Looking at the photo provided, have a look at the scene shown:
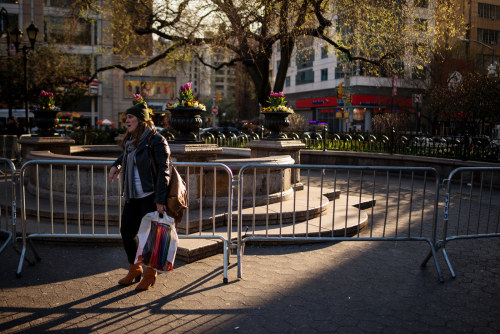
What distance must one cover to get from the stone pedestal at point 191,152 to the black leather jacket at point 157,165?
10.3ft

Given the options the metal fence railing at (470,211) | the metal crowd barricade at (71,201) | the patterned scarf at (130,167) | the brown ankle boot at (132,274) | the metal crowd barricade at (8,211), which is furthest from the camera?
the metal crowd barricade at (71,201)

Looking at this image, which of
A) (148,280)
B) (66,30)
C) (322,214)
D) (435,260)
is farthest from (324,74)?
(148,280)

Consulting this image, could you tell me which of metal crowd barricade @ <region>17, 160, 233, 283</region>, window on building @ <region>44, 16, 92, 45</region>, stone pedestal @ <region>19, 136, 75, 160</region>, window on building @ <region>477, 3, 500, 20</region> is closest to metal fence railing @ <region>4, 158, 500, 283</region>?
metal crowd barricade @ <region>17, 160, 233, 283</region>

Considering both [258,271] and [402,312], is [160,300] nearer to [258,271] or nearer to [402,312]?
[258,271]

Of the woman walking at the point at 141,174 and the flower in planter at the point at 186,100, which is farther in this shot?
the flower in planter at the point at 186,100

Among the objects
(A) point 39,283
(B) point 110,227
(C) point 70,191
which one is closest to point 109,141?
(C) point 70,191

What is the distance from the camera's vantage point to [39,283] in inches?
187

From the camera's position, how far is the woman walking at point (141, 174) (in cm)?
439

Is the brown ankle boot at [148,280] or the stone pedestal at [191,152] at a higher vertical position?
the stone pedestal at [191,152]

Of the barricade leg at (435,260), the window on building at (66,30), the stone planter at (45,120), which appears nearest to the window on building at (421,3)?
the window on building at (66,30)

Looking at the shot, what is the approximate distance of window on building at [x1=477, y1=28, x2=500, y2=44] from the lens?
5019 cm

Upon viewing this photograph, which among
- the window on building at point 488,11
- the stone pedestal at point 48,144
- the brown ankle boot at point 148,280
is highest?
the window on building at point 488,11

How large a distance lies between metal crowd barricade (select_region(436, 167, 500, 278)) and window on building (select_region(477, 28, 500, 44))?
43546 millimetres

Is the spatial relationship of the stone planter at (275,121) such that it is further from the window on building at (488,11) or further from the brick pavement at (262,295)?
the window on building at (488,11)
